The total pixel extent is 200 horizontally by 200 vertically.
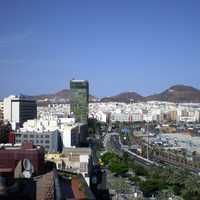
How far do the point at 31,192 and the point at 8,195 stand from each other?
381mm

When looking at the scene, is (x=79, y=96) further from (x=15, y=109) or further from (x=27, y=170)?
(x=27, y=170)

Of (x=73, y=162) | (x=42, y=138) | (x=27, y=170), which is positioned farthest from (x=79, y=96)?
(x=27, y=170)

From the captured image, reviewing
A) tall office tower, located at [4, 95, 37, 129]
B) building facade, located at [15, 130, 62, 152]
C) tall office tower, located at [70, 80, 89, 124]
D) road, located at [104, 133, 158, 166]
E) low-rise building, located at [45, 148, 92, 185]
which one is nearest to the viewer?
low-rise building, located at [45, 148, 92, 185]

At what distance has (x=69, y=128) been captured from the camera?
94.2 ft

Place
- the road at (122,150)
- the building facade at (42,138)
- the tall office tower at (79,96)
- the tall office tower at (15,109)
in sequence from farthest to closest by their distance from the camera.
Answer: the tall office tower at (79,96)
the tall office tower at (15,109)
the road at (122,150)
the building facade at (42,138)

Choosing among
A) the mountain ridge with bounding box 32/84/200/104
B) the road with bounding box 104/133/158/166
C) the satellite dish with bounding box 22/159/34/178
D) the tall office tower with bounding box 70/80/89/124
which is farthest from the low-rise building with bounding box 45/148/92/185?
the mountain ridge with bounding box 32/84/200/104

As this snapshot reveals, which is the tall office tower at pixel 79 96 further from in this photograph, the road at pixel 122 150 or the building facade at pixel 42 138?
the building facade at pixel 42 138

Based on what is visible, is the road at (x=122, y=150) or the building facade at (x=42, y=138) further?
the road at (x=122, y=150)

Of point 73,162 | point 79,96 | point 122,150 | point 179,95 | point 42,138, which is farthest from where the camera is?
point 179,95

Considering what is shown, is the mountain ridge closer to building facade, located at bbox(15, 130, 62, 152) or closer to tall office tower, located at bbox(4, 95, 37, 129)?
tall office tower, located at bbox(4, 95, 37, 129)

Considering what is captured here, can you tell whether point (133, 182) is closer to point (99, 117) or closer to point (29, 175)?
point (29, 175)

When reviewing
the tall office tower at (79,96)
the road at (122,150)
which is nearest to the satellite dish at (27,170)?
the road at (122,150)

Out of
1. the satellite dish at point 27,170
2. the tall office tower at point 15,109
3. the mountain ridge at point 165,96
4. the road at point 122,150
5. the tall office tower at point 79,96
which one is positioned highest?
the mountain ridge at point 165,96

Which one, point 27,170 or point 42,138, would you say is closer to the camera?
point 27,170
